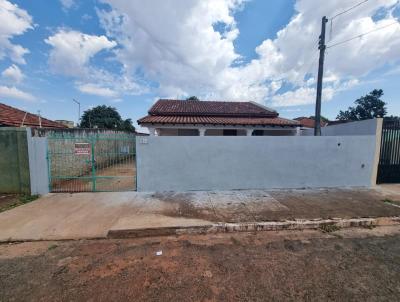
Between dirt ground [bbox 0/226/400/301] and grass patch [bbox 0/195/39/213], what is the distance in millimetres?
2189

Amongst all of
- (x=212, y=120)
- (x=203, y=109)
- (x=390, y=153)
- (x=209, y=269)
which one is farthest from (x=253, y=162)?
(x=203, y=109)

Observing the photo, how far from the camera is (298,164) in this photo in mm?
6820

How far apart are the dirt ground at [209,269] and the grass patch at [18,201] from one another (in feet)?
7.18

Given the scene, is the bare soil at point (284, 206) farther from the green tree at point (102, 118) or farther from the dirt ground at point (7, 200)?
the green tree at point (102, 118)

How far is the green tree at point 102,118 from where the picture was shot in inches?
1367

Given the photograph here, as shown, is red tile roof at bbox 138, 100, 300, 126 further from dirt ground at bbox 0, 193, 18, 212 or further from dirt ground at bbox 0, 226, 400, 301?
dirt ground at bbox 0, 226, 400, 301

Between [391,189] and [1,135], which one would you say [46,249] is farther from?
[391,189]

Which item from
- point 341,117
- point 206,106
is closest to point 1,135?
point 206,106

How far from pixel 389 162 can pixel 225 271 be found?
889cm

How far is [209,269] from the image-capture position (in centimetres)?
282

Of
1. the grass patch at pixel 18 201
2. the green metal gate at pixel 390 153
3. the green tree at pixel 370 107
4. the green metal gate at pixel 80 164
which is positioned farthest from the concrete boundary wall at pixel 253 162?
the green tree at pixel 370 107

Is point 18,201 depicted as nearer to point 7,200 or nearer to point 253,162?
point 7,200

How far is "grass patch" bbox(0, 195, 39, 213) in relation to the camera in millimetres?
5054

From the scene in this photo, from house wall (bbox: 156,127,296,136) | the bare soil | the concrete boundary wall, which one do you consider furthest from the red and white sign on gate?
house wall (bbox: 156,127,296,136)
